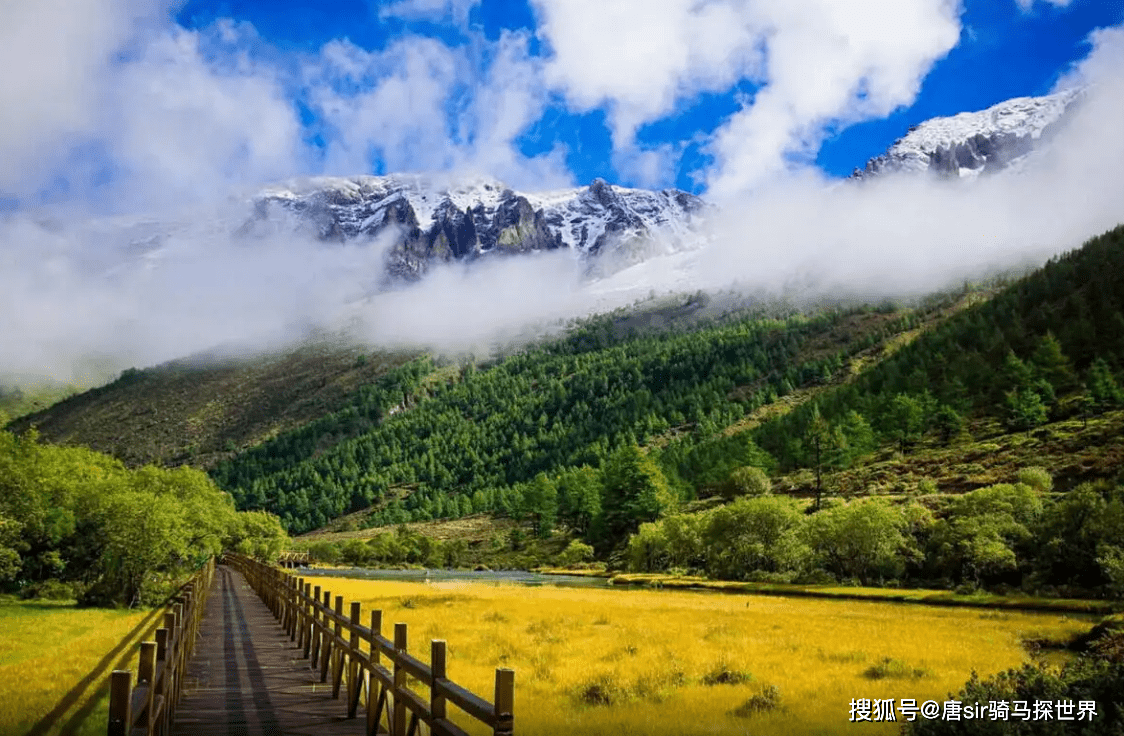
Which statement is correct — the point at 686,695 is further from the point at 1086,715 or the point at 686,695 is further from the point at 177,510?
the point at 177,510

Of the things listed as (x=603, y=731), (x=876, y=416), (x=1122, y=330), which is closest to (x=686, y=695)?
(x=603, y=731)

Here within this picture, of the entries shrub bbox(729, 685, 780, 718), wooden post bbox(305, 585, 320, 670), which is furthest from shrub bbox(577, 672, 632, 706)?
wooden post bbox(305, 585, 320, 670)

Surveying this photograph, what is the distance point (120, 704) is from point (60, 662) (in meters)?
19.1

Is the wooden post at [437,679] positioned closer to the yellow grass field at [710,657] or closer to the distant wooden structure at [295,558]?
the yellow grass field at [710,657]

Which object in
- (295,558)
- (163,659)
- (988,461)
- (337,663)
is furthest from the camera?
(295,558)

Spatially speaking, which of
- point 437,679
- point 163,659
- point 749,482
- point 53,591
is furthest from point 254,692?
point 749,482

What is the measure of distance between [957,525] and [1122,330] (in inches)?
5023

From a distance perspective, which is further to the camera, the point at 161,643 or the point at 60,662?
the point at 60,662

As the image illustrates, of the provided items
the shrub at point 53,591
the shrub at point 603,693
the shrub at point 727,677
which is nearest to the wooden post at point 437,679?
the shrub at point 603,693

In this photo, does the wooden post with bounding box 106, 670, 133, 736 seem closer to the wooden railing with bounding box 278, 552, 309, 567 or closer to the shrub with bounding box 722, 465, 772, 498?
the shrub with bounding box 722, 465, 772, 498

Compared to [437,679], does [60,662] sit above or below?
below

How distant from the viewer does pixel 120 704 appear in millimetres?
7113

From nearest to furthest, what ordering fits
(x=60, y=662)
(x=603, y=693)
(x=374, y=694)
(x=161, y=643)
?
1. (x=161, y=643)
2. (x=374, y=694)
3. (x=603, y=693)
4. (x=60, y=662)

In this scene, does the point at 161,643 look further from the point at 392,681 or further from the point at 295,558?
the point at 295,558
